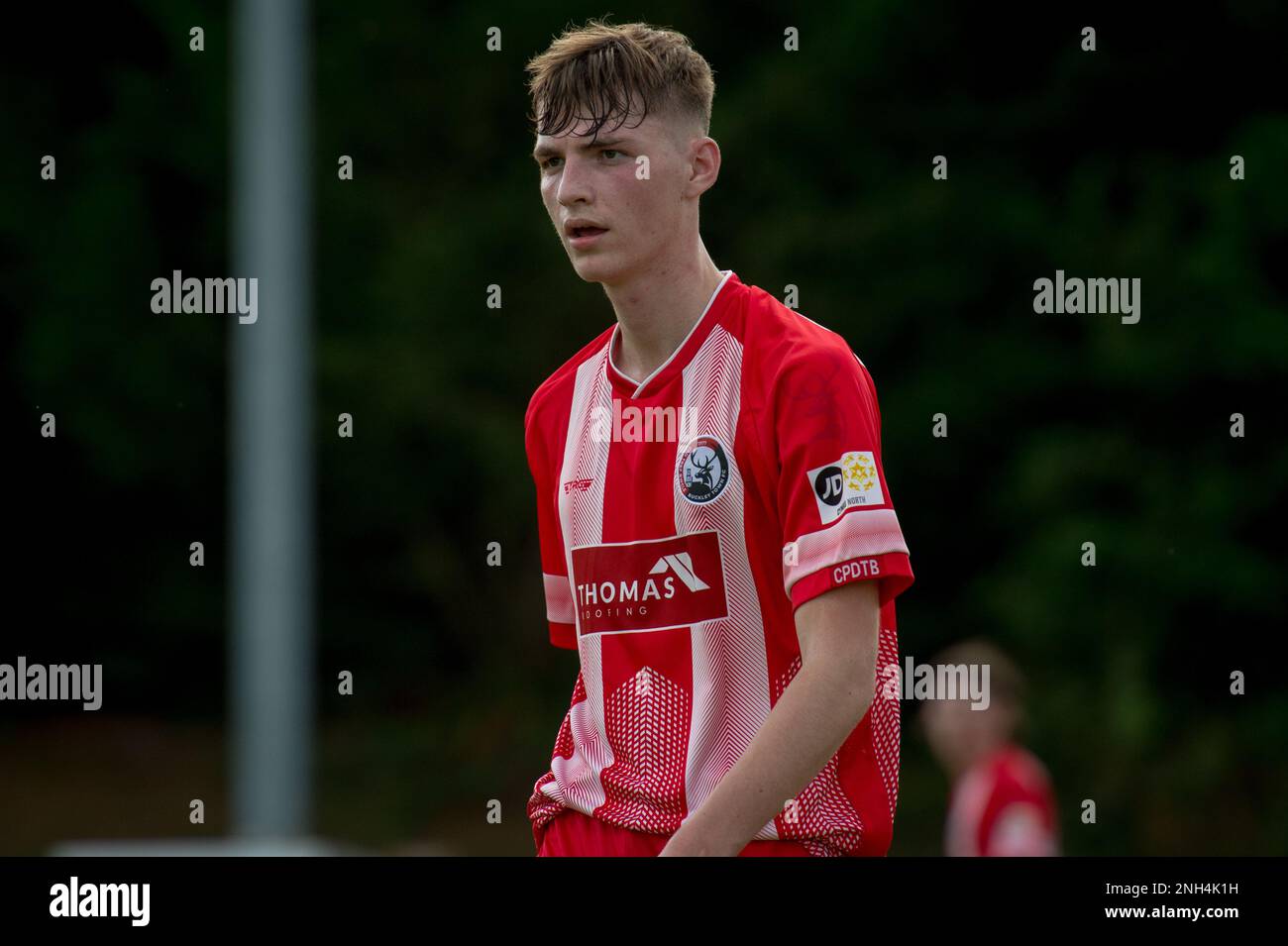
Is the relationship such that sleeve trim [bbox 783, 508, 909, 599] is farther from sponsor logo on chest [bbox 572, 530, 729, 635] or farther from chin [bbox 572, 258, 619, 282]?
chin [bbox 572, 258, 619, 282]

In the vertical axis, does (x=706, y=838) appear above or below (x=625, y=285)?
below

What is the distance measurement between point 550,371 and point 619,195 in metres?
11.3

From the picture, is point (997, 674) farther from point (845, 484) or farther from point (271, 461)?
point (845, 484)


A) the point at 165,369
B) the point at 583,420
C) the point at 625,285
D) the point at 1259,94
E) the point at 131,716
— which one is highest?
the point at 1259,94

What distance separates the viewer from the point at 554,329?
1398cm

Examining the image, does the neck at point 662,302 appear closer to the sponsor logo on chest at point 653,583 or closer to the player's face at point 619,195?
the player's face at point 619,195

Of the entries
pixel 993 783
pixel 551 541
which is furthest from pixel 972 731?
pixel 551 541

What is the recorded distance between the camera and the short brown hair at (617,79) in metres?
3.08

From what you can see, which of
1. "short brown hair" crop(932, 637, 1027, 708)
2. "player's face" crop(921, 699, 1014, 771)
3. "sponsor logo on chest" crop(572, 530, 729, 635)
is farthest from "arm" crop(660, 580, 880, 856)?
"short brown hair" crop(932, 637, 1027, 708)

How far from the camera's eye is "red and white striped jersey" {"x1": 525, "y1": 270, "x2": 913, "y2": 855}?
9.32 feet

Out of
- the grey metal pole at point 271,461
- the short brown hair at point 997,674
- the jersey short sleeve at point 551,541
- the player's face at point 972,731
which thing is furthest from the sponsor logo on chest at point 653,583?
the short brown hair at point 997,674
